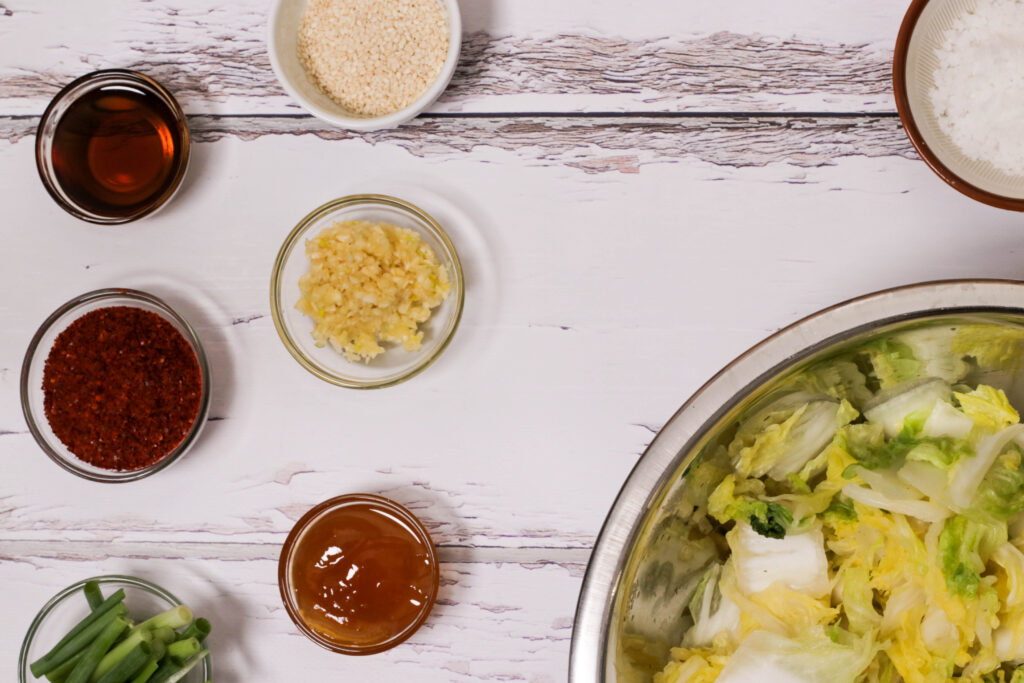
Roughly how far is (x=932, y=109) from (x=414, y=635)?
113 centimetres

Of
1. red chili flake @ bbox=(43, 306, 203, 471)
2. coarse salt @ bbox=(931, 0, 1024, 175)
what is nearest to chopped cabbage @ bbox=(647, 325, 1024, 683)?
coarse salt @ bbox=(931, 0, 1024, 175)

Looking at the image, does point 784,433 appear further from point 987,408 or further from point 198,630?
point 198,630

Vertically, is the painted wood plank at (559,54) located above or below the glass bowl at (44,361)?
above

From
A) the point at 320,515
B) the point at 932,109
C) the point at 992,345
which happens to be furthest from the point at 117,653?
the point at 932,109

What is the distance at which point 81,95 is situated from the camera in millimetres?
1336

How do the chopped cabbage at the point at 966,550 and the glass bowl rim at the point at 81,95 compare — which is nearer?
the chopped cabbage at the point at 966,550

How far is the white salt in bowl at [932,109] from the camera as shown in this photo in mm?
1183

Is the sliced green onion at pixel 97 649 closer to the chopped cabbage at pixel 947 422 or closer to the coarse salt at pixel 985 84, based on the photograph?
the chopped cabbage at pixel 947 422

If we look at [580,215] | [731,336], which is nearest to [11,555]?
[580,215]

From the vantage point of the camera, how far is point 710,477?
1111mm

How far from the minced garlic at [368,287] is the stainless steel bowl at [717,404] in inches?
17.7

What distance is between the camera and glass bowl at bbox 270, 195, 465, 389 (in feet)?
Result: 4.25

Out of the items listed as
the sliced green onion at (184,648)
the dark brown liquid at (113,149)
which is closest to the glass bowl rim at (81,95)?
the dark brown liquid at (113,149)

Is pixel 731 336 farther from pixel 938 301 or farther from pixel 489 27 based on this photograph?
pixel 489 27
